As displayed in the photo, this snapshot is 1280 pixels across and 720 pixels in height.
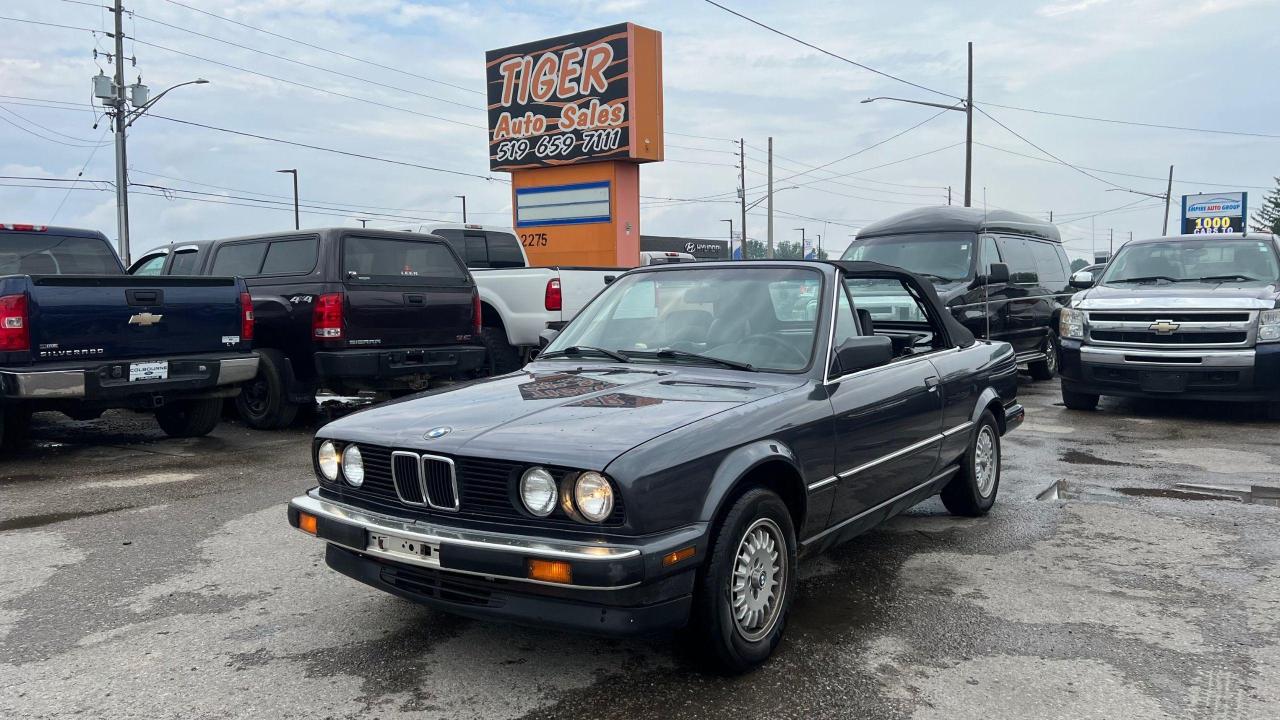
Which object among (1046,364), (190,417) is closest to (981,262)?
(1046,364)

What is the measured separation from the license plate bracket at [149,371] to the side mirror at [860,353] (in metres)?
5.79

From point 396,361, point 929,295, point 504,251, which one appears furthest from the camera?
point 504,251

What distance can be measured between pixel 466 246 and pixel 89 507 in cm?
789

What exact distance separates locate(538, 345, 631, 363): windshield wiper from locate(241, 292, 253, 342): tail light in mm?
4476

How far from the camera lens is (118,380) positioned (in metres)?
7.45

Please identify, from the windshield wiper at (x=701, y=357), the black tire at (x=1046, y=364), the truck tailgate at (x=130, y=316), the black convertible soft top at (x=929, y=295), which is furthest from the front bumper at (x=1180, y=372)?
the truck tailgate at (x=130, y=316)

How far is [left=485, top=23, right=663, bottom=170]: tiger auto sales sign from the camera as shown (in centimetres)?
1920

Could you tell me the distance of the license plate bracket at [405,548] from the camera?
3248 mm

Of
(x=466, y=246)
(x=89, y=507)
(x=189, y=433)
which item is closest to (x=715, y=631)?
(x=89, y=507)

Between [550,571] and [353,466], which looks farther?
[353,466]

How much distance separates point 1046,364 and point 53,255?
12.2 metres

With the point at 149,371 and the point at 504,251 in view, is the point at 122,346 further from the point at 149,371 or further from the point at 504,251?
the point at 504,251

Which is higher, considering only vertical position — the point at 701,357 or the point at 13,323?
the point at 13,323

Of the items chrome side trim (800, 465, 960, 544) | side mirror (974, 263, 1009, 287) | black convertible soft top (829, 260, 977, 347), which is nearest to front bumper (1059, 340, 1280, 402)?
side mirror (974, 263, 1009, 287)
